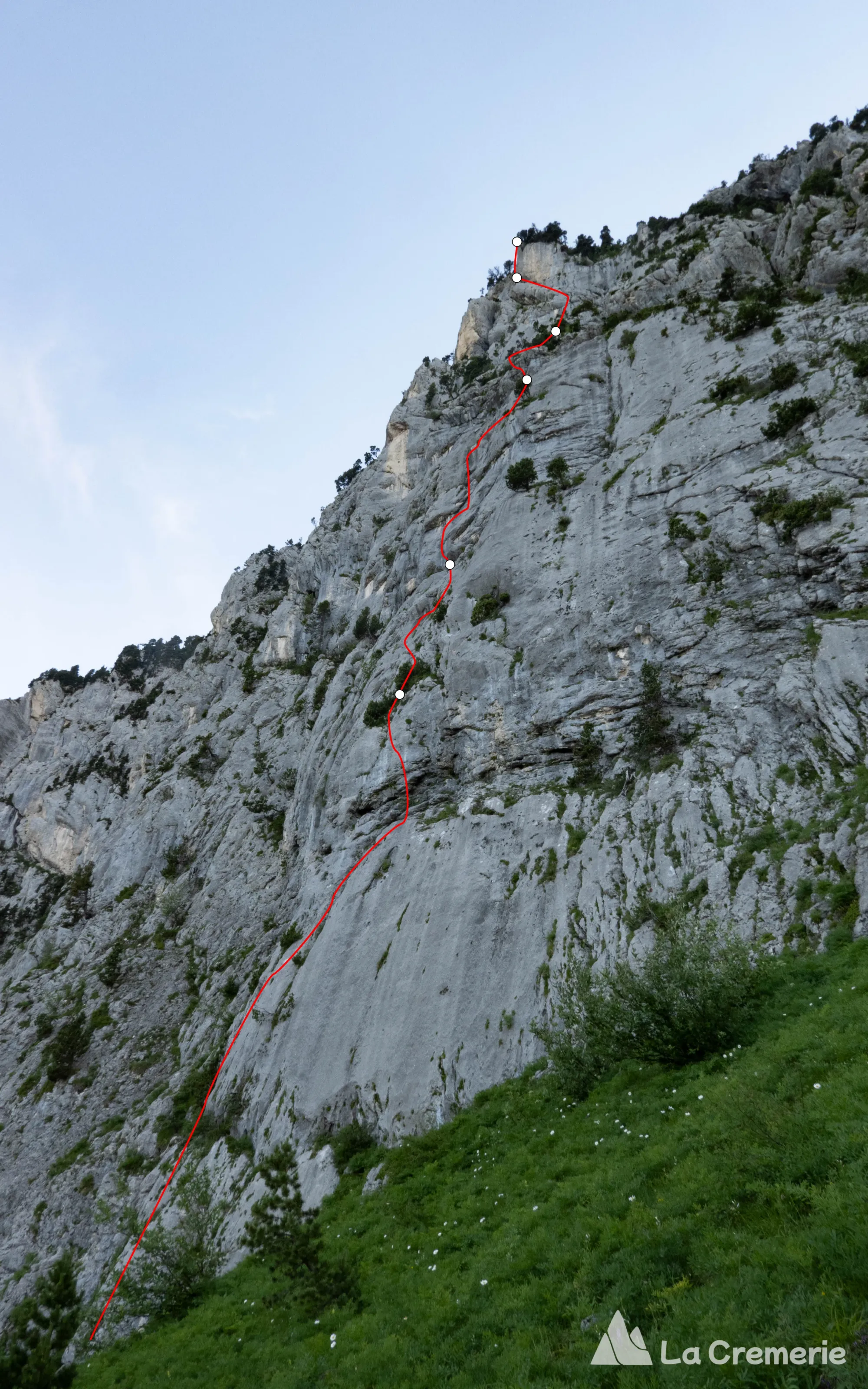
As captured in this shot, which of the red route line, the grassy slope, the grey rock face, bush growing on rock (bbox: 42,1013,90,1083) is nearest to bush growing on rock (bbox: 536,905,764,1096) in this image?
the grassy slope

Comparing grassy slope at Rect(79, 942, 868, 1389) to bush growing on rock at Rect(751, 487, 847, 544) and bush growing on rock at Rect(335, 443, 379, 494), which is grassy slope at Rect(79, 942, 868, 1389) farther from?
bush growing on rock at Rect(335, 443, 379, 494)

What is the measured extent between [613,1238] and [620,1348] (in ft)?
9.89

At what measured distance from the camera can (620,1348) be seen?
342 inches

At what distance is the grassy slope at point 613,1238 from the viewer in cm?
838

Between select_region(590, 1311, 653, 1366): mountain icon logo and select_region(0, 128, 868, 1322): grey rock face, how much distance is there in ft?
47.8

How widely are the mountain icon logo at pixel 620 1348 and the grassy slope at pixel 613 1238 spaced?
0.15m

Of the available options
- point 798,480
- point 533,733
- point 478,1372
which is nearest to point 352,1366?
point 478,1372

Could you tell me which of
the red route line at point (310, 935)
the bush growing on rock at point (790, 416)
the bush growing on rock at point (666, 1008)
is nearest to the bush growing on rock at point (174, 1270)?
the red route line at point (310, 935)

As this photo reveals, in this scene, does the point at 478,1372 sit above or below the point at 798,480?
below

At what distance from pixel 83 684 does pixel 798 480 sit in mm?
97125

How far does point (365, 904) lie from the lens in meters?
33.6

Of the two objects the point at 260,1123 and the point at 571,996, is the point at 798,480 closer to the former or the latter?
the point at 571,996

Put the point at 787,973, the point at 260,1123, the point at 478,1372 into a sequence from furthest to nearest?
the point at 260,1123 < the point at 787,973 < the point at 478,1372

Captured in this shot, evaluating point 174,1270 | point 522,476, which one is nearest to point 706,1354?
point 174,1270
